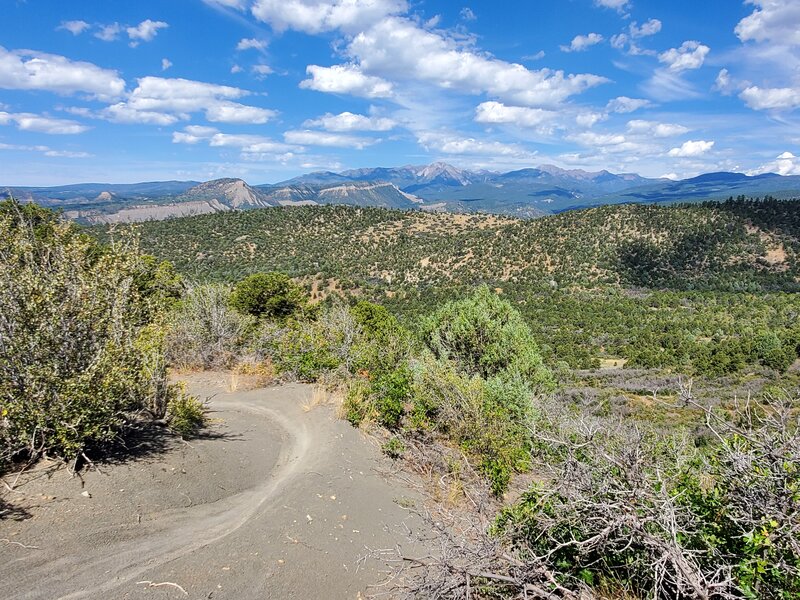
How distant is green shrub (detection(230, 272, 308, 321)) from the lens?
20.2 m

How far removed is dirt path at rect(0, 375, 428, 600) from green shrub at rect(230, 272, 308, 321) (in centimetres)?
1289

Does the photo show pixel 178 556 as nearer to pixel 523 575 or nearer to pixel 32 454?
pixel 32 454

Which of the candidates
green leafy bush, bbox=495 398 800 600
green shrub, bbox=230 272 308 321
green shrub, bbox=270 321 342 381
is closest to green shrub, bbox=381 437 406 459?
green shrub, bbox=270 321 342 381

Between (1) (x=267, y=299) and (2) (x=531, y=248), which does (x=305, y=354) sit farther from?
(2) (x=531, y=248)

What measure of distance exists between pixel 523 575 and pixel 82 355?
5.66 metres

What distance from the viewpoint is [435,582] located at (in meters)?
3.28

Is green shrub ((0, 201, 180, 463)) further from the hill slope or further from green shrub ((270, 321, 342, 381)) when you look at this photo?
the hill slope

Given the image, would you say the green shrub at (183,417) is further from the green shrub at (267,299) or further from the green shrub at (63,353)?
the green shrub at (267,299)

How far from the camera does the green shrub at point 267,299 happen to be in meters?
20.2

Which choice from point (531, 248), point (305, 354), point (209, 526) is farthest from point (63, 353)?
point (531, 248)

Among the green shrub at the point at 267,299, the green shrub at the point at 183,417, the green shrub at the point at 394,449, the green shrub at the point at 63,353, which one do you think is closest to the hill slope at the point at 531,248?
the green shrub at the point at 267,299

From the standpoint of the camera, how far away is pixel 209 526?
5.16 m

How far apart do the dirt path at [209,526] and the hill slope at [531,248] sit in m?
45.4

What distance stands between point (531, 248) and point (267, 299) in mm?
50065
